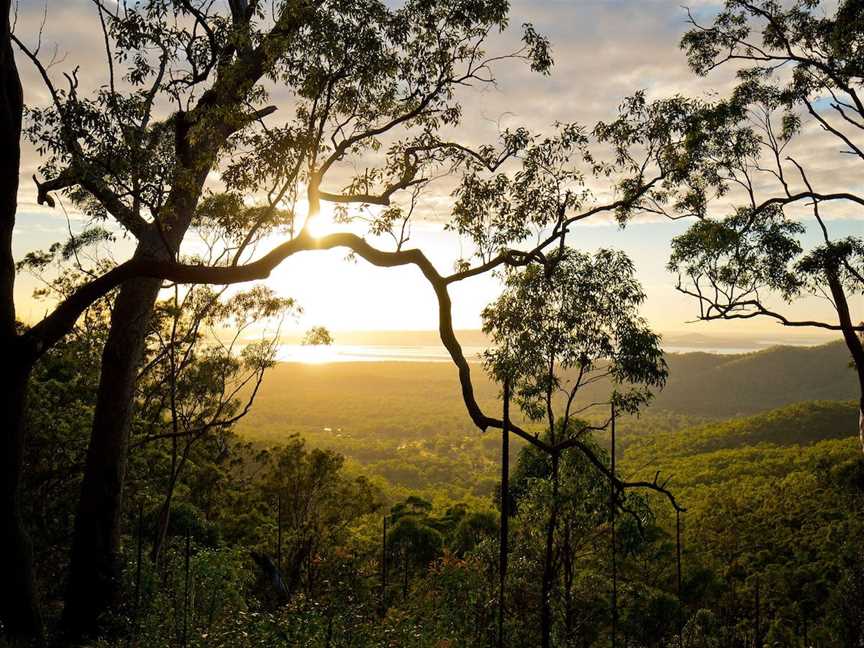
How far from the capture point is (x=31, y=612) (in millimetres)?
7641

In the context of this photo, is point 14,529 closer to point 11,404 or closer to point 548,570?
point 11,404

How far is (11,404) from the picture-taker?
7.45 meters

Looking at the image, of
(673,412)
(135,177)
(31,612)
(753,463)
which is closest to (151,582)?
(31,612)

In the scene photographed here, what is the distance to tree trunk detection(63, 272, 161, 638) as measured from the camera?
9703 millimetres

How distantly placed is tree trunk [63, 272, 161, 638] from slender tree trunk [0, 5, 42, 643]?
2100 millimetres

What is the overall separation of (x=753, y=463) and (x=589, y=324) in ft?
191

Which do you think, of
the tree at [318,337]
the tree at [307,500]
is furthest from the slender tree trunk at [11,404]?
the tree at [307,500]

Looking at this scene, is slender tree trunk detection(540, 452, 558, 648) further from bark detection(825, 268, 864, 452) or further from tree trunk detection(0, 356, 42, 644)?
tree trunk detection(0, 356, 42, 644)

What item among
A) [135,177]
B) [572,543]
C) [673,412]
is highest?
[135,177]

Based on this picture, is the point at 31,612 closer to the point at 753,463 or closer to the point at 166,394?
the point at 166,394

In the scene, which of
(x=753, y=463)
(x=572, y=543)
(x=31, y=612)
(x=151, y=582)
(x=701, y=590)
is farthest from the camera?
(x=753, y=463)

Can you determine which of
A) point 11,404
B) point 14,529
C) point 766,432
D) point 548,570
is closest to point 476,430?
point 766,432

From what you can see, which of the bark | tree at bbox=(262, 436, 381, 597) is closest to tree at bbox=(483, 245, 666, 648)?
the bark

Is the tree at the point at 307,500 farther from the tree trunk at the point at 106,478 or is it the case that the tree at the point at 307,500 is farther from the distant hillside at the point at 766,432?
the distant hillside at the point at 766,432
